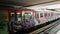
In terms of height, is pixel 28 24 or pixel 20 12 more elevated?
pixel 20 12

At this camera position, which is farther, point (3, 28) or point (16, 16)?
point (16, 16)

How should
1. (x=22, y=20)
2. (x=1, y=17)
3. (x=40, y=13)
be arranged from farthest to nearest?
(x=40, y=13) → (x=22, y=20) → (x=1, y=17)

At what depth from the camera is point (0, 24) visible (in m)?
6.30

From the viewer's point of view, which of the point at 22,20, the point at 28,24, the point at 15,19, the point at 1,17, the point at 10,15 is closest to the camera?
the point at 1,17

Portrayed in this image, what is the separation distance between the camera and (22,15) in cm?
919

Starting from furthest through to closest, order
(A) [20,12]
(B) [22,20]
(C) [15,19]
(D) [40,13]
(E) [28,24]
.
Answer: (D) [40,13]
(E) [28,24]
(B) [22,20]
(A) [20,12]
(C) [15,19]

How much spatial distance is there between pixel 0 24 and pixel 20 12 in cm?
272

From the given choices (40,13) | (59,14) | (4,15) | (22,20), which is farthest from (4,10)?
(59,14)

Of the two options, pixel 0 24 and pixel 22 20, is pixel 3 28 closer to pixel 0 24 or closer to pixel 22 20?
pixel 0 24

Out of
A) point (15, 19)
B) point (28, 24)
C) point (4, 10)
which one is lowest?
point (28, 24)

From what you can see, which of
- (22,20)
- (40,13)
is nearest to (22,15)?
(22,20)

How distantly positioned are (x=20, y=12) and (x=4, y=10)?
2447 millimetres

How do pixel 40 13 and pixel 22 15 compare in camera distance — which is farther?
pixel 40 13

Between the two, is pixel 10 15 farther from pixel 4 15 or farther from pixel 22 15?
pixel 22 15
